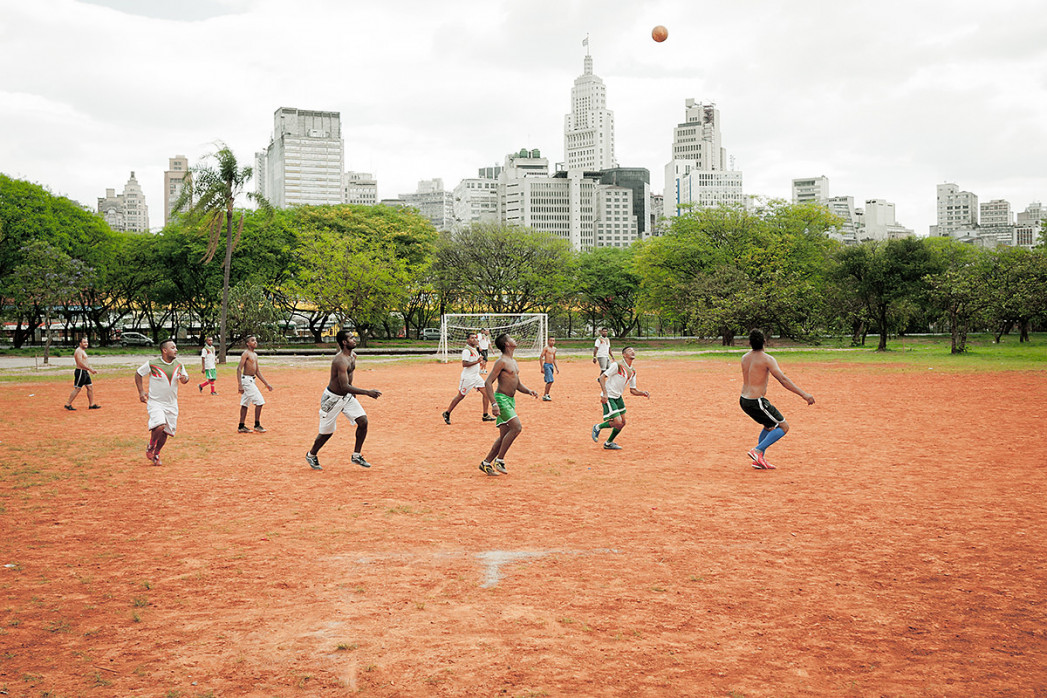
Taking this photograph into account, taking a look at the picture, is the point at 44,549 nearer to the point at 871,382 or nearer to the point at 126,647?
the point at 126,647

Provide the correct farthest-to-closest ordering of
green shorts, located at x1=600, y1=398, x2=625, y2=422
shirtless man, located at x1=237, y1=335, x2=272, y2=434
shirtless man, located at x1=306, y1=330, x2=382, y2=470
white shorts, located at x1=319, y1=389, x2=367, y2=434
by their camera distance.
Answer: shirtless man, located at x1=237, y1=335, x2=272, y2=434, green shorts, located at x1=600, y1=398, x2=625, y2=422, white shorts, located at x1=319, y1=389, x2=367, y2=434, shirtless man, located at x1=306, y1=330, x2=382, y2=470

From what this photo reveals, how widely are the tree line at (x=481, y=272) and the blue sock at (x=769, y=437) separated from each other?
32020 millimetres

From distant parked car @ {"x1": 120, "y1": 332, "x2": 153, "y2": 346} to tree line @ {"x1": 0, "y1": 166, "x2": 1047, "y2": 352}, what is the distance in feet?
3.81

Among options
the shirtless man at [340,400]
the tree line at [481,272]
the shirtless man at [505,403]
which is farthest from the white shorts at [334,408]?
the tree line at [481,272]

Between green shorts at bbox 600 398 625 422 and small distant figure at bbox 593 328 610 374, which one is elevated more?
small distant figure at bbox 593 328 610 374

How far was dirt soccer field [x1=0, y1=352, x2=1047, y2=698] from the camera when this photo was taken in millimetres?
4688

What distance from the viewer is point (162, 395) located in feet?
36.7

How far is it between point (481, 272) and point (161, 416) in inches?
2087

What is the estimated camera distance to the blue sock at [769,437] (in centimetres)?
1065

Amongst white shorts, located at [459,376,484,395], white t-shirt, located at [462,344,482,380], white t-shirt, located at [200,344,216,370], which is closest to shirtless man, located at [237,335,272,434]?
white shorts, located at [459,376,484,395]

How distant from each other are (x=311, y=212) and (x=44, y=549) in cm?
5909

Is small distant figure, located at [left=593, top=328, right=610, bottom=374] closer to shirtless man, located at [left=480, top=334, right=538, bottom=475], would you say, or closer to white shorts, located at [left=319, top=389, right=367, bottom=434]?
shirtless man, located at [left=480, top=334, right=538, bottom=475]

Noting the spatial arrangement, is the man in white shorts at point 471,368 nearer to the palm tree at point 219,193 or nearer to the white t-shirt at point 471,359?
the white t-shirt at point 471,359

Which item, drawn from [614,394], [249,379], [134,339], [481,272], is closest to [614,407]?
[614,394]
